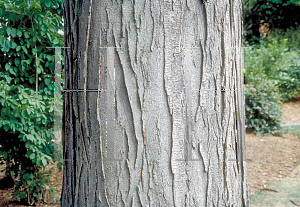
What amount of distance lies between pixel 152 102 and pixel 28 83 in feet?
9.46

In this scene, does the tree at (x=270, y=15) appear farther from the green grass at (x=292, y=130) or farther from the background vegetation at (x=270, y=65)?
the green grass at (x=292, y=130)

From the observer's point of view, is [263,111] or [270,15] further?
[270,15]

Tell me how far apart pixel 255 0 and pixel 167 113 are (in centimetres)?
1128

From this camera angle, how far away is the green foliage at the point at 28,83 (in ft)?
9.27

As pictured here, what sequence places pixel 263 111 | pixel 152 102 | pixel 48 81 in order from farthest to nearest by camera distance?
pixel 263 111 < pixel 48 81 < pixel 152 102

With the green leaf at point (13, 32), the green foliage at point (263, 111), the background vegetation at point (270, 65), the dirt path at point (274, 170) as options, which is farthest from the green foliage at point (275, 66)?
the green leaf at point (13, 32)

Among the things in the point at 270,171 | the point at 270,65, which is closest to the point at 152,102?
the point at 270,171

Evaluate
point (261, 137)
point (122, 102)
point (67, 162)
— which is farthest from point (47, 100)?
point (261, 137)

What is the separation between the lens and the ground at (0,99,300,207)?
3.86 m

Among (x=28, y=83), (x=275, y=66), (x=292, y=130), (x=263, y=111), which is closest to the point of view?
(x=28, y=83)

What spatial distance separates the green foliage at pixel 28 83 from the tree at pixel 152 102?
198cm

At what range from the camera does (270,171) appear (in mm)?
5020

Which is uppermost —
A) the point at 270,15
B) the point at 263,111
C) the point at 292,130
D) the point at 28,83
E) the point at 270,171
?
the point at 270,15

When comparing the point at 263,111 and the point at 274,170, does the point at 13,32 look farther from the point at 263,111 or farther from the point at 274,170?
the point at 263,111
